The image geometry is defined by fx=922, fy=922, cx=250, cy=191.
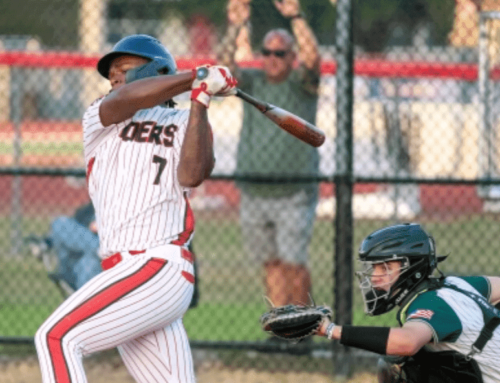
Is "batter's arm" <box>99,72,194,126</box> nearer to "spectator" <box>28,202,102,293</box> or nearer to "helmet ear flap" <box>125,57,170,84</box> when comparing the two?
"helmet ear flap" <box>125,57,170,84</box>

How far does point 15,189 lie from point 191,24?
2922 mm

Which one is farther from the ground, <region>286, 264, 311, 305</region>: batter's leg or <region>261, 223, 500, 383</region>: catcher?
<region>261, 223, 500, 383</region>: catcher

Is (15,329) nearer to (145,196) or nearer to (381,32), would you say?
(145,196)

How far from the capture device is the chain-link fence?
5.60 meters

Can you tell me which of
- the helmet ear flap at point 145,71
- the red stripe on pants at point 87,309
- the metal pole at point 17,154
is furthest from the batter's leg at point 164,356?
the metal pole at point 17,154

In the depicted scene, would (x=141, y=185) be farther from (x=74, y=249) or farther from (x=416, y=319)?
(x=74, y=249)

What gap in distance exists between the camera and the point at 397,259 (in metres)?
3.27

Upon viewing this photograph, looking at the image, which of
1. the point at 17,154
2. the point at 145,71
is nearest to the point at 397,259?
the point at 145,71

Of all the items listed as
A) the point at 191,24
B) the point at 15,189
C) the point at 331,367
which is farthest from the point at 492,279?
the point at 191,24

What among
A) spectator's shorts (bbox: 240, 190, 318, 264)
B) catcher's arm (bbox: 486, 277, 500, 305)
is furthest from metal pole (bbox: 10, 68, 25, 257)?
catcher's arm (bbox: 486, 277, 500, 305)

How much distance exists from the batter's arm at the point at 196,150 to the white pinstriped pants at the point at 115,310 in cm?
28

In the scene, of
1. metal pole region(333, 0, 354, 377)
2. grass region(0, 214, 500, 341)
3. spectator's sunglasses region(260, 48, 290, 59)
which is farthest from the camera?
grass region(0, 214, 500, 341)

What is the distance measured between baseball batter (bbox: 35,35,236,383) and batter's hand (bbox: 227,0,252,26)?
2.33 meters

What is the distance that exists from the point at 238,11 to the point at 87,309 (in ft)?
10.4
